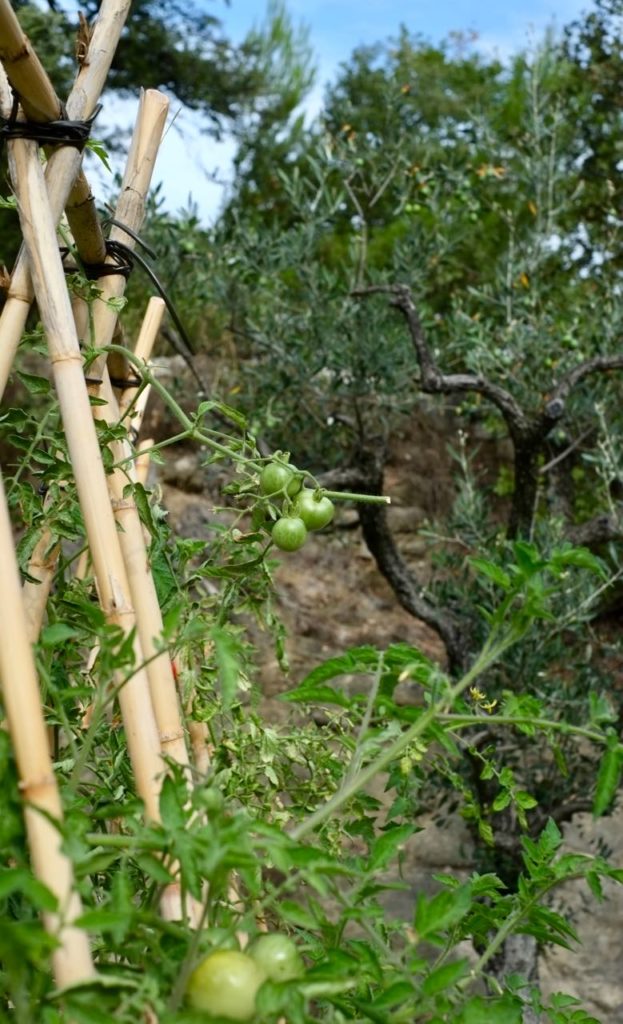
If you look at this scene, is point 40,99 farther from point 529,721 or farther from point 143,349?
point 529,721

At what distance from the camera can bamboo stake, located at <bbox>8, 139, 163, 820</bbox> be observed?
0.69 m

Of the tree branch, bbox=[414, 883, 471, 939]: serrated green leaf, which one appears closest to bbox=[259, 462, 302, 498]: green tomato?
bbox=[414, 883, 471, 939]: serrated green leaf

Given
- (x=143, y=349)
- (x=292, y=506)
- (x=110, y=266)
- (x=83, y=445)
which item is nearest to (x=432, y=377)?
(x=143, y=349)

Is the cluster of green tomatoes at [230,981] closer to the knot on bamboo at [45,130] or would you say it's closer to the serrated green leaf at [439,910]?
the serrated green leaf at [439,910]

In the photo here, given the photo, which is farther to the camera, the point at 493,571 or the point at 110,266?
the point at 110,266

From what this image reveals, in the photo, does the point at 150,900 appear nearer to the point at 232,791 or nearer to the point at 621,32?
the point at 232,791

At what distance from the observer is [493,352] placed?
10.6 ft

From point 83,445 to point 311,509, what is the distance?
189 millimetres

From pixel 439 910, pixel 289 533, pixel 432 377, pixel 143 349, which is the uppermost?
pixel 432 377

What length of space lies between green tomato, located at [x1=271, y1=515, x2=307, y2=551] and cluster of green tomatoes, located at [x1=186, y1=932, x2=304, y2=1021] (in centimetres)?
34

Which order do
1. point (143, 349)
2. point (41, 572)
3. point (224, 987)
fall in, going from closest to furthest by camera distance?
1. point (224, 987)
2. point (41, 572)
3. point (143, 349)

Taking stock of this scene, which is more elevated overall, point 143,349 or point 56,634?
point 143,349

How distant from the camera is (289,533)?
0.82 m

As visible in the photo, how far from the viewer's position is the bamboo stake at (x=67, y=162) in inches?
32.6
